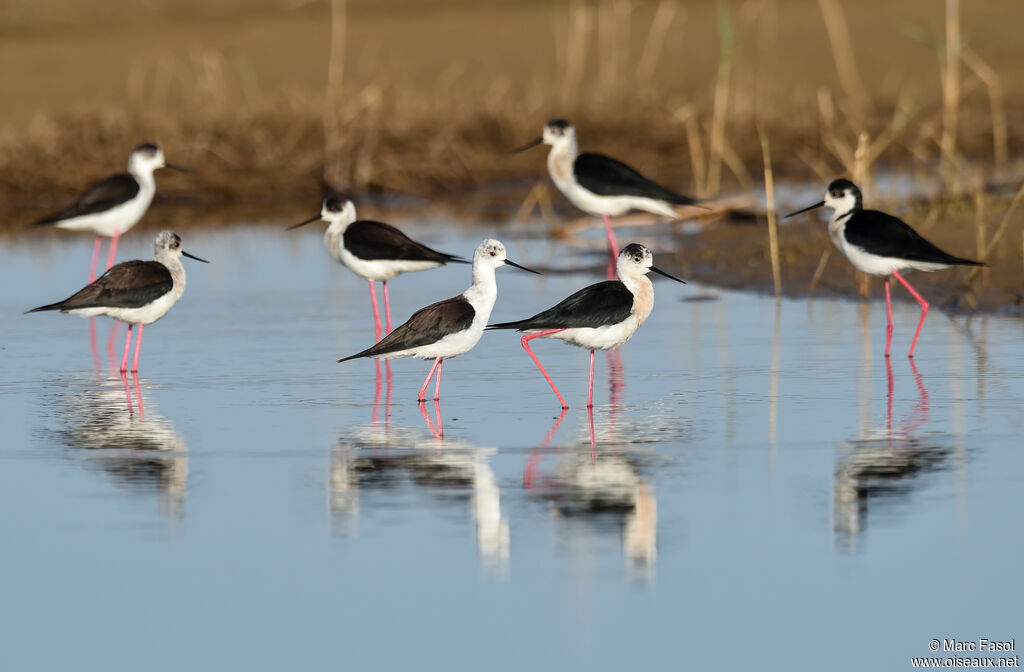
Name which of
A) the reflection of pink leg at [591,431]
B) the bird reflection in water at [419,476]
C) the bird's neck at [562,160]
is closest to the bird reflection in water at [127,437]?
the bird reflection in water at [419,476]

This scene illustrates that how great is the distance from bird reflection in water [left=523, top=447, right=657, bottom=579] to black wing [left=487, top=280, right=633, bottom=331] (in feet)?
4.17

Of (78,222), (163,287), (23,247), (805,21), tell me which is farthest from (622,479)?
(805,21)

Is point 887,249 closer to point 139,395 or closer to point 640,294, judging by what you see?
point 640,294

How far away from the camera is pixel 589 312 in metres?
8.01

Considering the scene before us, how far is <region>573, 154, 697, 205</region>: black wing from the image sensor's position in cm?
1312

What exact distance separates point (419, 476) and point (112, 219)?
785 cm

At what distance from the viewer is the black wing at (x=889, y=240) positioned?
954 centimetres

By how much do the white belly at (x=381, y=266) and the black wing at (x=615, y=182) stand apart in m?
3.14

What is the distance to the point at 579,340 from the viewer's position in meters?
A: 8.09

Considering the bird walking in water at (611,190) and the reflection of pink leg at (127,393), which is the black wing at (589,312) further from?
the bird walking in water at (611,190)

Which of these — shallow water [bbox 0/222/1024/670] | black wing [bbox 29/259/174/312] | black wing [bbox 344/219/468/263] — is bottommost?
Result: shallow water [bbox 0/222/1024/670]

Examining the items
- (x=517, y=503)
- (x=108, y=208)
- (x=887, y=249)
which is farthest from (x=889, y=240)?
(x=108, y=208)

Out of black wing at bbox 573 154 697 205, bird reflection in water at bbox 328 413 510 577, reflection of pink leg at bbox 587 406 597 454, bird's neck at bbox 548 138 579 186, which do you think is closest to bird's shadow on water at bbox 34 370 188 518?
bird reflection in water at bbox 328 413 510 577

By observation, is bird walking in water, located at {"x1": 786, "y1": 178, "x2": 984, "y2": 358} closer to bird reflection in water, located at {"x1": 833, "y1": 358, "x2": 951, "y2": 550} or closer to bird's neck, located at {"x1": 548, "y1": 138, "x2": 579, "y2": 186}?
bird reflection in water, located at {"x1": 833, "y1": 358, "x2": 951, "y2": 550}
